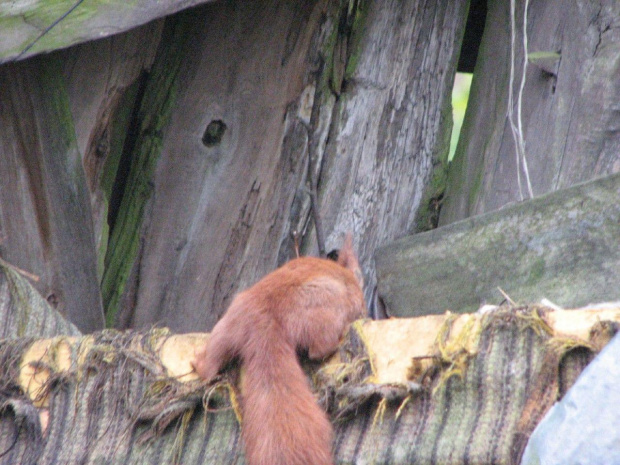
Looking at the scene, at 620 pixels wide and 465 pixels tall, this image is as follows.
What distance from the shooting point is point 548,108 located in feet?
7.64

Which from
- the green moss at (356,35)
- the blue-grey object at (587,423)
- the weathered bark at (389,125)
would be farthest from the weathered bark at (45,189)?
the blue-grey object at (587,423)

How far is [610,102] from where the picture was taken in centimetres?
221

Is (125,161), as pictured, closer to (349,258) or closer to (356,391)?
(349,258)

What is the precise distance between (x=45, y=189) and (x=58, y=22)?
492 mm

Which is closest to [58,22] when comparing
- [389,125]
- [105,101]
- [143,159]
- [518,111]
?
[105,101]

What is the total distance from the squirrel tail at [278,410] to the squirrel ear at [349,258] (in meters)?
0.64

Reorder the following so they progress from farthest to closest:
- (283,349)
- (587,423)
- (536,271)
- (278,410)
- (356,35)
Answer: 1. (356,35)
2. (536,271)
3. (283,349)
4. (278,410)
5. (587,423)

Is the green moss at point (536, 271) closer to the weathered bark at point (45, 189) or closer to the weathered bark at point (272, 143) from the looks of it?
the weathered bark at point (272, 143)

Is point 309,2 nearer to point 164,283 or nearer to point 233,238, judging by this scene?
point 233,238

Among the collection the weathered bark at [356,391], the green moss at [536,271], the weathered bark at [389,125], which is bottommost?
the weathered bark at [356,391]

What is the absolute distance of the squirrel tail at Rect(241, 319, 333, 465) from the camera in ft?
4.90

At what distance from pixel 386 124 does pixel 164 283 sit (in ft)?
2.65

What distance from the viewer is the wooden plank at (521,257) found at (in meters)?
1.91

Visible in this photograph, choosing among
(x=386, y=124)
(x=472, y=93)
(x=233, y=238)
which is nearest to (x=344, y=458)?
(x=233, y=238)
